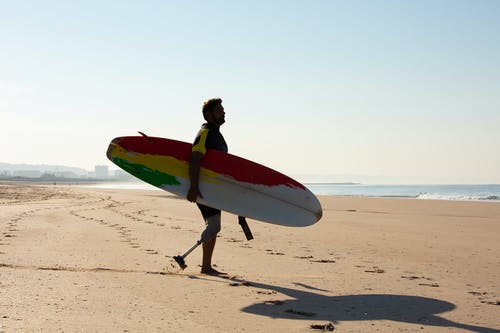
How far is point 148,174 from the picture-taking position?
20.3 feet

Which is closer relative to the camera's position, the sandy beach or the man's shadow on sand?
the sandy beach

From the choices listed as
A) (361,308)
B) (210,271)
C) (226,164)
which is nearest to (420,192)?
(226,164)

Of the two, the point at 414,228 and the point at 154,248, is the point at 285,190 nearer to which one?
the point at 154,248

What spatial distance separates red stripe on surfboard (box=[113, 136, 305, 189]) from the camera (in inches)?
226

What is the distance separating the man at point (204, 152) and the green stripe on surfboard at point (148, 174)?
53 cm

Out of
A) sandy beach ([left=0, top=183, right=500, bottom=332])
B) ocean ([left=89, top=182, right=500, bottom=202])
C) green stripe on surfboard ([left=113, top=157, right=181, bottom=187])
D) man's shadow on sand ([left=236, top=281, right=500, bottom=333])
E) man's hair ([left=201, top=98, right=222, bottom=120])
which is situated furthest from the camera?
ocean ([left=89, top=182, right=500, bottom=202])

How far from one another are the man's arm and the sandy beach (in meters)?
0.83

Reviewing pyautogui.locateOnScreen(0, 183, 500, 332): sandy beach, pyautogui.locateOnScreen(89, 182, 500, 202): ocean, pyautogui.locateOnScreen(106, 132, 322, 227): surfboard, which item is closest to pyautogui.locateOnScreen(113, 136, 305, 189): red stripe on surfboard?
pyautogui.locateOnScreen(106, 132, 322, 227): surfboard

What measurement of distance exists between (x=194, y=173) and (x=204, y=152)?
238 millimetres

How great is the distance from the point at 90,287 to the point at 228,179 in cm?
194

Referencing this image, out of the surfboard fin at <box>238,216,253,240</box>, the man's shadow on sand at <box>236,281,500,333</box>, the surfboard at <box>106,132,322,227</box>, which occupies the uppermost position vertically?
the surfboard at <box>106,132,322,227</box>

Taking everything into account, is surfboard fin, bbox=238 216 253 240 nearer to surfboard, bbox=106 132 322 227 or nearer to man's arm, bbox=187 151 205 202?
surfboard, bbox=106 132 322 227

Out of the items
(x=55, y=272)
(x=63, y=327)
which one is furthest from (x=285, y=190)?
(x=63, y=327)

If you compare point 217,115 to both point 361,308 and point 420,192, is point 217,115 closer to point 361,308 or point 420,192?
point 361,308
